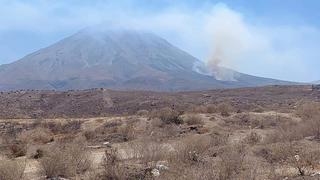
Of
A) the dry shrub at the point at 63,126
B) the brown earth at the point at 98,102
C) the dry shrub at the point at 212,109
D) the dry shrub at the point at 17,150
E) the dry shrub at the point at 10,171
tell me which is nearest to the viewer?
the dry shrub at the point at 10,171

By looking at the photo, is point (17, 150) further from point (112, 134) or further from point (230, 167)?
point (230, 167)

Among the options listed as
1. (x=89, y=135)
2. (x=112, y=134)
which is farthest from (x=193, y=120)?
(x=89, y=135)

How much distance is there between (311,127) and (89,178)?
13.0m

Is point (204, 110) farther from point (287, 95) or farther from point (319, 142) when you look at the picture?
point (287, 95)

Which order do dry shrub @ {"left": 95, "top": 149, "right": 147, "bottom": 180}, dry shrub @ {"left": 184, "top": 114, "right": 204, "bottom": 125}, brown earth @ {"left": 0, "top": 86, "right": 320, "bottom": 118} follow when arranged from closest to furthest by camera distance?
dry shrub @ {"left": 95, "top": 149, "right": 147, "bottom": 180} → dry shrub @ {"left": 184, "top": 114, "right": 204, "bottom": 125} → brown earth @ {"left": 0, "top": 86, "right": 320, "bottom": 118}

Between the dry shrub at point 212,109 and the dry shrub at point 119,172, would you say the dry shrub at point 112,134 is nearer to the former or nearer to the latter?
the dry shrub at point 212,109

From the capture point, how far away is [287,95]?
9025cm

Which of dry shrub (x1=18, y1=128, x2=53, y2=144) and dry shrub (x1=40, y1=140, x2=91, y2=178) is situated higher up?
dry shrub (x1=40, y1=140, x2=91, y2=178)

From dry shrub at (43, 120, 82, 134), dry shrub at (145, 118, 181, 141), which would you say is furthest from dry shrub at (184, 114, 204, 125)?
dry shrub at (43, 120, 82, 134)

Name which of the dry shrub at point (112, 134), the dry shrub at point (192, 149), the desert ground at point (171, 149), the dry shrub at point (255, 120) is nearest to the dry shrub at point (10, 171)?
the desert ground at point (171, 149)

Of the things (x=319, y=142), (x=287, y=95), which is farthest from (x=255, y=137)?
(x=287, y=95)

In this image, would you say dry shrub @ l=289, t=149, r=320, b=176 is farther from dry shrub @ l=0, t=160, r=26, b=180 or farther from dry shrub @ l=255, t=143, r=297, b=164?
dry shrub @ l=0, t=160, r=26, b=180

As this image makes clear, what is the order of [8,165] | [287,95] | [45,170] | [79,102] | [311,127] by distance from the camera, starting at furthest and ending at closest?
[287,95] → [79,102] → [311,127] → [45,170] → [8,165]

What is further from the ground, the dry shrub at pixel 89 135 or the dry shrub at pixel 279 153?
the dry shrub at pixel 279 153
